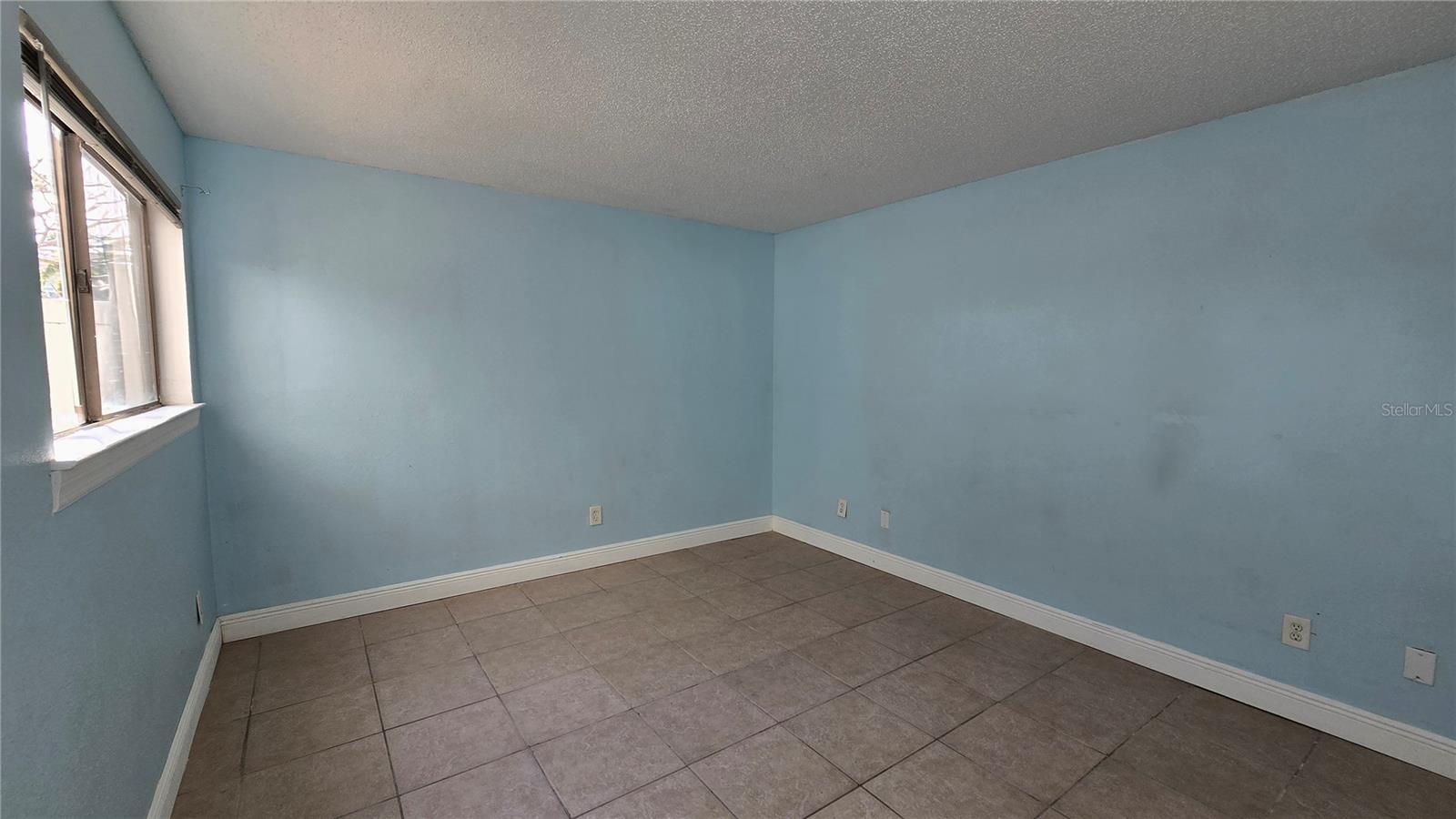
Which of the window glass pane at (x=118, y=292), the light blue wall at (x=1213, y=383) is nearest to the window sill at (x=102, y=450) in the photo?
the window glass pane at (x=118, y=292)

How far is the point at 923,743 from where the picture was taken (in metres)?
2.07

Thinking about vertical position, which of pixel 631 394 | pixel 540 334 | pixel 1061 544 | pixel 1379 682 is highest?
pixel 540 334

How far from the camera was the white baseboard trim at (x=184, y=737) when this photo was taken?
64.7 inches

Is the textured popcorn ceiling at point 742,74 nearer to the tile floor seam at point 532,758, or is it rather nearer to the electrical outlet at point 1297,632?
the electrical outlet at point 1297,632

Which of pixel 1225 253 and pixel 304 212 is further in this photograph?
pixel 304 212

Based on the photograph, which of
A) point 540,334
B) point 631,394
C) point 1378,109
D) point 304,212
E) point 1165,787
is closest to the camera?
point 1165,787

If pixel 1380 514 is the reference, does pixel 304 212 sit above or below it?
above

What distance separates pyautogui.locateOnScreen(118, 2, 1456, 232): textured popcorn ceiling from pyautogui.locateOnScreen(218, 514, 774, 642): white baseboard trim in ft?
6.83

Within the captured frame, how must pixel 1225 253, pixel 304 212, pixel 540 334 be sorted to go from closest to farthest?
pixel 1225 253 → pixel 304 212 → pixel 540 334

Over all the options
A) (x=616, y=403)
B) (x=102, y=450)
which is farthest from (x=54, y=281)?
A: (x=616, y=403)

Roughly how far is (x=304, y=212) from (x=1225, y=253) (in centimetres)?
416

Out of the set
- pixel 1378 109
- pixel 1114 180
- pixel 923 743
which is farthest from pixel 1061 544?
pixel 1378 109

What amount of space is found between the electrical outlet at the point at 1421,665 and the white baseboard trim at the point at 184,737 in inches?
156

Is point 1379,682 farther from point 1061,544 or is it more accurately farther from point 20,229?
point 20,229
